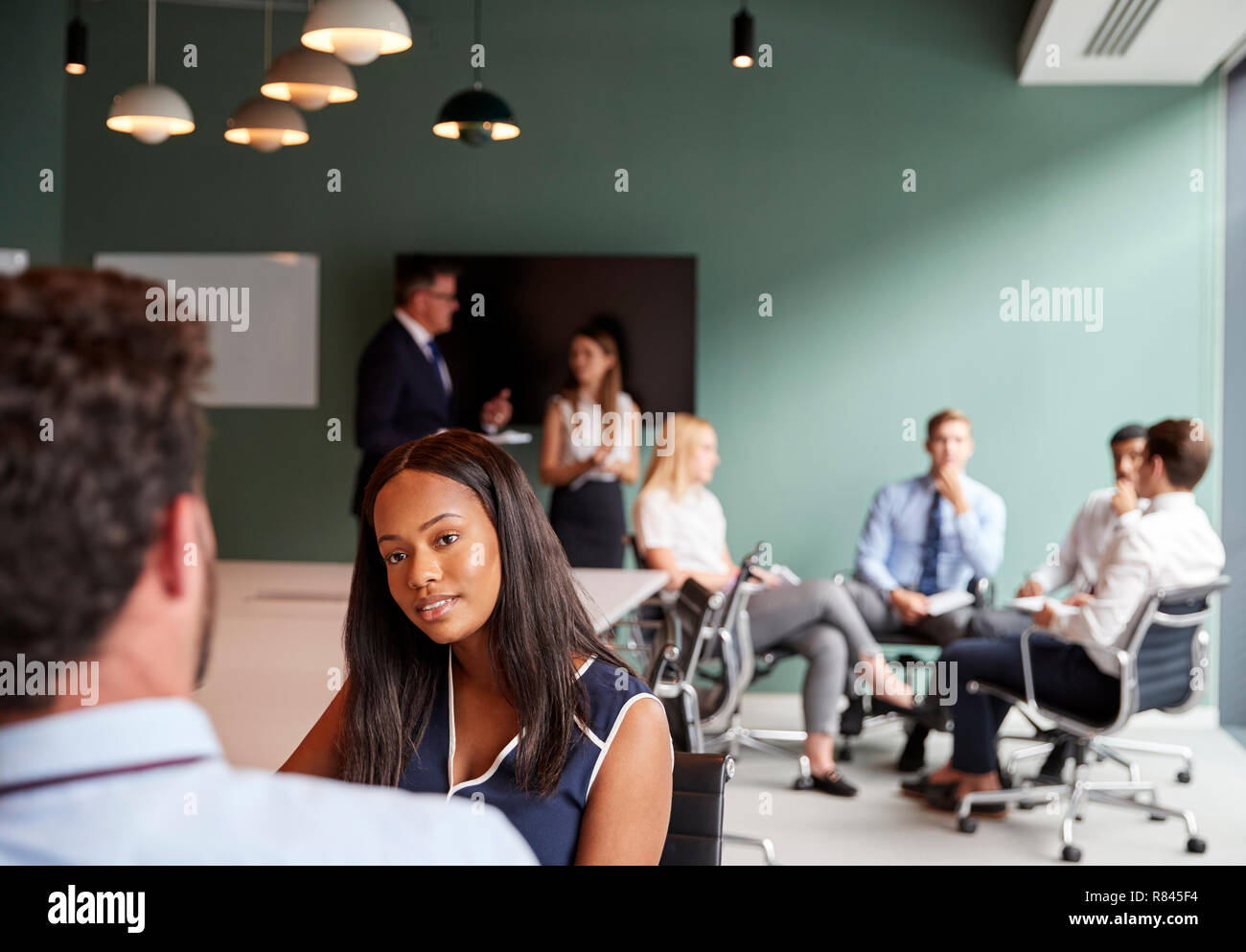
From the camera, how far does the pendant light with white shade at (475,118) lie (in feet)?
14.0

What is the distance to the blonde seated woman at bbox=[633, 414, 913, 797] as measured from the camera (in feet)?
15.4

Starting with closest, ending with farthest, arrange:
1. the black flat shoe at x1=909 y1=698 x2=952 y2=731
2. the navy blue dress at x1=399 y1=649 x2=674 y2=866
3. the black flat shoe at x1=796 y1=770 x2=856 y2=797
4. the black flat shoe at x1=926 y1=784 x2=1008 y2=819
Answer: the navy blue dress at x1=399 y1=649 x2=674 y2=866
the black flat shoe at x1=926 y1=784 x2=1008 y2=819
the black flat shoe at x1=796 y1=770 x2=856 y2=797
the black flat shoe at x1=909 y1=698 x2=952 y2=731

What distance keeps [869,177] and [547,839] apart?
4.98m

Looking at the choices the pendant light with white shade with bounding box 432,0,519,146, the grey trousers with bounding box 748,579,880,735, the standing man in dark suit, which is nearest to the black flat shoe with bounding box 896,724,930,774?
the grey trousers with bounding box 748,579,880,735

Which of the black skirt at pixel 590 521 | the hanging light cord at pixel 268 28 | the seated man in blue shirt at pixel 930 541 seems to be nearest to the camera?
the seated man in blue shirt at pixel 930 541

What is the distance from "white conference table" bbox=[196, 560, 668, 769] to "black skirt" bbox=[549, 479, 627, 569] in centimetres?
100

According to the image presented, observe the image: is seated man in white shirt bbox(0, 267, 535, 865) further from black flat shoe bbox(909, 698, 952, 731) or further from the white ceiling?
the white ceiling

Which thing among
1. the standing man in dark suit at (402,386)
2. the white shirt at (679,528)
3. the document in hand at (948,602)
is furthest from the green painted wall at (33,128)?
the document in hand at (948,602)

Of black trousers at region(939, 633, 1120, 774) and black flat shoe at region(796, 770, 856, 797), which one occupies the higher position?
black trousers at region(939, 633, 1120, 774)

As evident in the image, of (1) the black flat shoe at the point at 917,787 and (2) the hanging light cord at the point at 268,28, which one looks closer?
(1) the black flat shoe at the point at 917,787

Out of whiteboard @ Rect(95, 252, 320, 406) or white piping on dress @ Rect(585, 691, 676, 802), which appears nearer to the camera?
white piping on dress @ Rect(585, 691, 676, 802)

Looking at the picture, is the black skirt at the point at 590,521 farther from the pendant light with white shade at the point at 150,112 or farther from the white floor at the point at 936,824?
the pendant light with white shade at the point at 150,112

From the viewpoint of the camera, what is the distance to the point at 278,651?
2.70m

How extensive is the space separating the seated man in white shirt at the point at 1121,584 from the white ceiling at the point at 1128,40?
1760 millimetres
